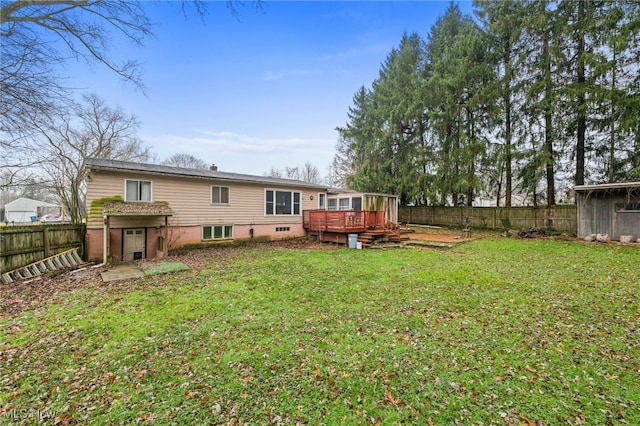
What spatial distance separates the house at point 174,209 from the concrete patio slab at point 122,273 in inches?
41.4

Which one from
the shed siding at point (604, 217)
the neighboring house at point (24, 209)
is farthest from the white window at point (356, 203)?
the neighboring house at point (24, 209)

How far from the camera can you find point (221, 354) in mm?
3586

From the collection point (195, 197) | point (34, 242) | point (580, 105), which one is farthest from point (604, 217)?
point (34, 242)

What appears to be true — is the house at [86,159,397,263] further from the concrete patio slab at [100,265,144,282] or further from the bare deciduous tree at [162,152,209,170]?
the bare deciduous tree at [162,152,209,170]

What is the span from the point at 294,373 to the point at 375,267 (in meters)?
5.50

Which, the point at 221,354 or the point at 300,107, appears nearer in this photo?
the point at 221,354

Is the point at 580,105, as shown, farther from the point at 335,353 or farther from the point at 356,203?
the point at 335,353

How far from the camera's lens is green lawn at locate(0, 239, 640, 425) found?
8.54ft

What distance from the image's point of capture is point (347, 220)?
13.1 metres

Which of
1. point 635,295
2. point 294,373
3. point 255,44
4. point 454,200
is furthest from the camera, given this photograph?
point 454,200

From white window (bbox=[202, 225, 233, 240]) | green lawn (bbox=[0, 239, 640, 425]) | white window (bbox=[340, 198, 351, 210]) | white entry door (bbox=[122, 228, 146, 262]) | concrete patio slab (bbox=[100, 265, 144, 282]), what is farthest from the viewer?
white window (bbox=[340, 198, 351, 210])

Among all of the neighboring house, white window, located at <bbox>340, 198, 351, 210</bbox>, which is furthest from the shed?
the neighboring house

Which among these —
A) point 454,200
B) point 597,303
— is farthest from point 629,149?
point 597,303

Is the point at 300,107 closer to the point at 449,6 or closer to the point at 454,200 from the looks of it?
the point at 454,200
